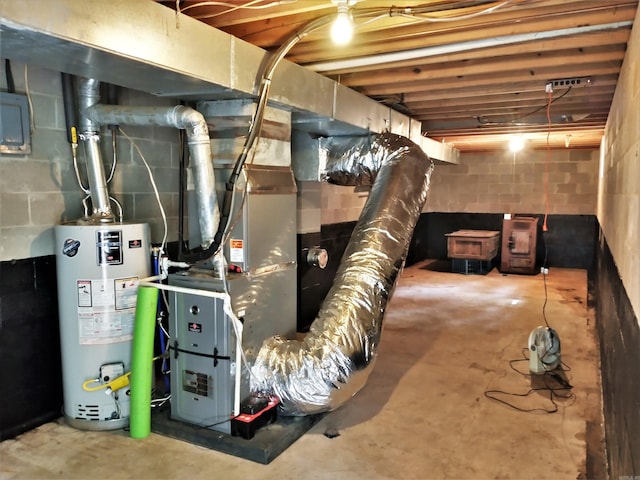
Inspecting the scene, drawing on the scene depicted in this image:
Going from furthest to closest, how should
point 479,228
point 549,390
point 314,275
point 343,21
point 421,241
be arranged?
point 421,241 < point 479,228 < point 314,275 < point 549,390 < point 343,21

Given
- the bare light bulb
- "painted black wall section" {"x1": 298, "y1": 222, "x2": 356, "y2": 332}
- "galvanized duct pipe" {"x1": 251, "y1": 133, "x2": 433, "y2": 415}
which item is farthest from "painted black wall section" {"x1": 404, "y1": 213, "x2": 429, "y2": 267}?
the bare light bulb

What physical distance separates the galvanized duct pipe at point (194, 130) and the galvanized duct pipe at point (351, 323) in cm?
73

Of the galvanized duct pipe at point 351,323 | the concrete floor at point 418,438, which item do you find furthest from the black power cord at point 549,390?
the galvanized duct pipe at point 351,323

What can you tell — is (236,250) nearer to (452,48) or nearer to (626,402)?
(452,48)

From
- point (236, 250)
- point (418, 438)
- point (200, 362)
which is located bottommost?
point (418, 438)

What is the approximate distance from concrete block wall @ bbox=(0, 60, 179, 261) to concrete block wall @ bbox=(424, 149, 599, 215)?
20.8ft

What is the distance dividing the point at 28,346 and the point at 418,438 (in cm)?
214

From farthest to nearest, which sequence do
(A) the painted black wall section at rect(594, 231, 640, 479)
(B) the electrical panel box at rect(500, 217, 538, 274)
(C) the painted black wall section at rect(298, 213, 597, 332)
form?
(B) the electrical panel box at rect(500, 217, 538, 274)
(C) the painted black wall section at rect(298, 213, 597, 332)
(A) the painted black wall section at rect(594, 231, 640, 479)

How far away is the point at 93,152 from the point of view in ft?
8.89

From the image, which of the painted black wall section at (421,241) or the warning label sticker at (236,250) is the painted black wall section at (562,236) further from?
the warning label sticker at (236,250)

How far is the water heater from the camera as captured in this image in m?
2.63

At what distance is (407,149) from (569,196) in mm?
5945

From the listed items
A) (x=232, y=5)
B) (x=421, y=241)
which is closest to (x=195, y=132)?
(x=232, y=5)

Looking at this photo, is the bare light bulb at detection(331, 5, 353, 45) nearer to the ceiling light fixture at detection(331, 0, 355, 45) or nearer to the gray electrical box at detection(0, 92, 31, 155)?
the ceiling light fixture at detection(331, 0, 355, 45)
